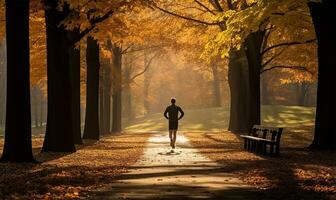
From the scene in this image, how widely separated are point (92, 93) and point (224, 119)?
32.9m

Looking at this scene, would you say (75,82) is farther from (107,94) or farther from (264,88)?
(264,88)

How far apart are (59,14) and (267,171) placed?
381 inches

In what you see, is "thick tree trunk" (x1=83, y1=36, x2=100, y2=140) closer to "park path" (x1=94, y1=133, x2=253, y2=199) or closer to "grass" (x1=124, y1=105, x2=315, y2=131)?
"park path" (x1=94, y1=133, x2=253, y2=199)

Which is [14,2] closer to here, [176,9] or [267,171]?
[267,171]

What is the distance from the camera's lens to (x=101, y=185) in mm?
10625

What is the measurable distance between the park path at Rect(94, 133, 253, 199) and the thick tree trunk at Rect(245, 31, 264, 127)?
41.7 ft

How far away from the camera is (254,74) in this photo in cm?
2762

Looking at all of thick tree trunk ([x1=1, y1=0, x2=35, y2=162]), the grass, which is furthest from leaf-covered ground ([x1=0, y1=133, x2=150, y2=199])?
the grass

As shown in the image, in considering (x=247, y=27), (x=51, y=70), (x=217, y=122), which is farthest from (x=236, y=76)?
(x=217, y=122)

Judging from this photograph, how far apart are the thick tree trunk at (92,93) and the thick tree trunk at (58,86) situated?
9.00 meters

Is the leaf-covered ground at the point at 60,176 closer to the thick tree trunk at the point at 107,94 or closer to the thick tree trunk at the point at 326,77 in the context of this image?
the thick tree trunk at the point at 326,77

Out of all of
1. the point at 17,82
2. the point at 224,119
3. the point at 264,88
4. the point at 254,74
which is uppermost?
the point at 264,88

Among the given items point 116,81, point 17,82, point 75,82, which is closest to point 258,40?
point 75,82

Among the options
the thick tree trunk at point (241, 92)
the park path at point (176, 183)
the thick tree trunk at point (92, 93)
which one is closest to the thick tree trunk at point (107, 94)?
the thick tree trunk at point (241, 92)
